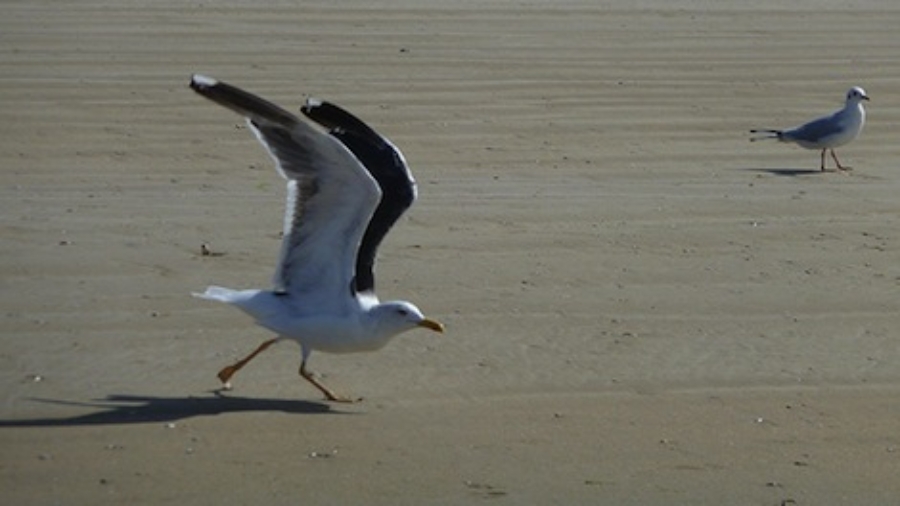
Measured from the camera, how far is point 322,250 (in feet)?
23.7

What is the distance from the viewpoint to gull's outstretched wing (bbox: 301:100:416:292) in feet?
24.1

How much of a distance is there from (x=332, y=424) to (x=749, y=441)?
1.39 metres

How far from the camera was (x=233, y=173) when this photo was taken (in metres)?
12.0

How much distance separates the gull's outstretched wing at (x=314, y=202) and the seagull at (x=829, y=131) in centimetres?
639

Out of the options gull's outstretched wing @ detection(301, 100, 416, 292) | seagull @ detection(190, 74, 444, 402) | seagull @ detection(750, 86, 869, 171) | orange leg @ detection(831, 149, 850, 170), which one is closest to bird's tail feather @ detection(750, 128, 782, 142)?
seagull @ detection(750, 86, 869, 171)

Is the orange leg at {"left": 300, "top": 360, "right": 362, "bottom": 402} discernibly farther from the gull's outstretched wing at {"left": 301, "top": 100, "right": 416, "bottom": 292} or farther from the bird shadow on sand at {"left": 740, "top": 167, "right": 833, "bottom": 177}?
the bird shadow on sand at {"left": 740, "top": 167, "right": 833, "bottom": 177}

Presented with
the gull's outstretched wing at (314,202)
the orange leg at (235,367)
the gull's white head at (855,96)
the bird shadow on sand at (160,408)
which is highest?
the gull's outstretched wing at (314,202)

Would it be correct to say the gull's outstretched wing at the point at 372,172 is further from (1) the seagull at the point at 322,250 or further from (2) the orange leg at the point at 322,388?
(2) the orange leg at the point at 322,388

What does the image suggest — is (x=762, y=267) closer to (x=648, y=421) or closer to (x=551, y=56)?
(x=648, y=421)

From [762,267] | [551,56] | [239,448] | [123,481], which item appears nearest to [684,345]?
[762,267]

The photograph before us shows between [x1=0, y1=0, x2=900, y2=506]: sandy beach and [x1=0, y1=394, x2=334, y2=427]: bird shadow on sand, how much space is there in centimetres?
2

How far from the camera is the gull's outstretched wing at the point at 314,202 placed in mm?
7031

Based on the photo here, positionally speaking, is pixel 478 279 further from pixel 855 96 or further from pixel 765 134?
pixel 855 96

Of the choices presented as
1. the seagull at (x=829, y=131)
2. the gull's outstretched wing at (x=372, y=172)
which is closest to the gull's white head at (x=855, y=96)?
the seagull at (x=829, y=131)
